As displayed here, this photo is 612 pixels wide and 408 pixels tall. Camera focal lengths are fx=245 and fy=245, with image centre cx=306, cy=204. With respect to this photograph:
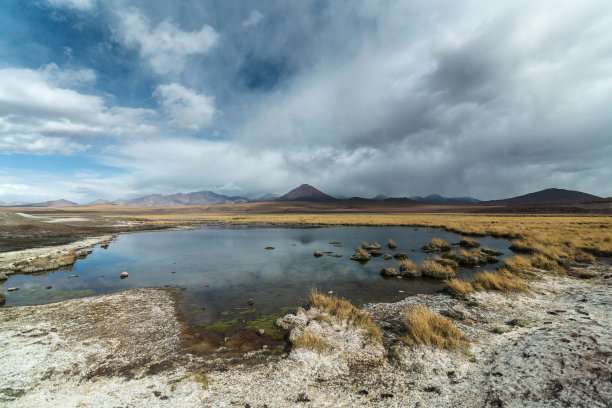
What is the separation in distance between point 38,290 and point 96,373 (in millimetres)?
13245

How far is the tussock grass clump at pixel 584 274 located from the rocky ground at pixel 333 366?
16.3 feet

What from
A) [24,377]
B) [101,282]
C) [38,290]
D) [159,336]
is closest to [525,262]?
[159,336]

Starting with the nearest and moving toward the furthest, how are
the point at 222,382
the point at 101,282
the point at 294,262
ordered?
the point at 222,382
the point at 101,282
the point at 294,262

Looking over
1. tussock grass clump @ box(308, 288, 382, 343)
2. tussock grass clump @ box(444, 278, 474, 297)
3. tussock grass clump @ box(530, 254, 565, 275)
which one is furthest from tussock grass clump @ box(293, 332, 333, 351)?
tussock grass clump @ box(530, 254, 565, 275)

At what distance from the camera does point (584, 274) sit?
580 inches

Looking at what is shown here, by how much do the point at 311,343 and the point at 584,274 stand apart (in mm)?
17772

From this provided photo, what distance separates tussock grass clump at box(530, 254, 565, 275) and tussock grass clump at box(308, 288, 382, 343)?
48.5 ft

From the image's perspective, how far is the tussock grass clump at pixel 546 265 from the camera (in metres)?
16.1

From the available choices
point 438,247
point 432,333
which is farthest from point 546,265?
point 432,333

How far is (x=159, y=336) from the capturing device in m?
9.59

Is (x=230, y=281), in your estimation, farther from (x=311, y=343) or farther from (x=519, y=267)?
(x=519, y=267)

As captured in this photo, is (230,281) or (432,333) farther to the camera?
(230,281)

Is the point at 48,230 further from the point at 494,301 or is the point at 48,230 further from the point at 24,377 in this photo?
the point at 494,301

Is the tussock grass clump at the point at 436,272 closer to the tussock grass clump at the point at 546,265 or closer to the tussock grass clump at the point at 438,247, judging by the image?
the tussock grass clump at the point at 546,265
